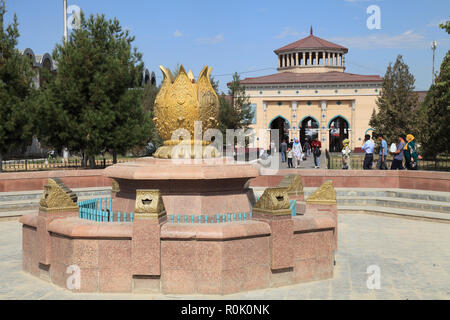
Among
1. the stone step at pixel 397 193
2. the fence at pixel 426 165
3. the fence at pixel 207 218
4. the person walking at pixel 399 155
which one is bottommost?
the stone step at pixel 397 193

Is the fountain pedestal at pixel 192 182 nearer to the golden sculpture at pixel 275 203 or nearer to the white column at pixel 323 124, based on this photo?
the golden sculpture at pixel 275 203

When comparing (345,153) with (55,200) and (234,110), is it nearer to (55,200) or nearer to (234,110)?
(55,200)

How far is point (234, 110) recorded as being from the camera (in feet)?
117

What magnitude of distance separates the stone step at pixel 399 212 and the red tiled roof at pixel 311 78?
114 ft

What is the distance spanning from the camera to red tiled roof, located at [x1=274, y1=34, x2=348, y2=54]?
176ft

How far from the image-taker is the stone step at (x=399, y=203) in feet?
40.8

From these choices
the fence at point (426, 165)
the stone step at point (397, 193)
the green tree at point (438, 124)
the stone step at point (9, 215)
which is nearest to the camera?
the stone step at point (9, 215)

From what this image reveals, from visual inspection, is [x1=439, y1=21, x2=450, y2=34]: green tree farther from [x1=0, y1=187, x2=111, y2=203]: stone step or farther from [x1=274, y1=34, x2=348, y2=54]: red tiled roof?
[x1=274, y1=34, x2=348, y2=54]: red tiled roof

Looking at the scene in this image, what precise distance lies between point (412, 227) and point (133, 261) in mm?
7845

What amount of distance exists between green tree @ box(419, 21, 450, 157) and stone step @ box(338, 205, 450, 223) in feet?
30.2

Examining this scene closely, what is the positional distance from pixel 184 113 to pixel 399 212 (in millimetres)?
7625

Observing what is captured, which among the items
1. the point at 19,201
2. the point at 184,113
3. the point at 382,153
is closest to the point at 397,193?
the point at 382,153

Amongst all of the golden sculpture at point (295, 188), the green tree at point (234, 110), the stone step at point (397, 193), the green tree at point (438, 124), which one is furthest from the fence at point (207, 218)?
the green tree at point (234, 110)

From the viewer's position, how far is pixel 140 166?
295 inches
